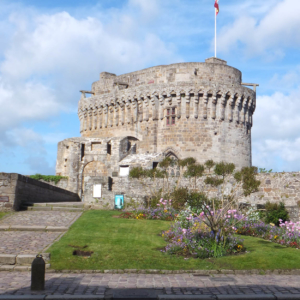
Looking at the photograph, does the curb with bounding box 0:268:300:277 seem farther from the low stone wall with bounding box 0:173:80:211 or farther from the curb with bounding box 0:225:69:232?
the low stone wall with bounding box 0:173:80:211

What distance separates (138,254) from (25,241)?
372 centimetres

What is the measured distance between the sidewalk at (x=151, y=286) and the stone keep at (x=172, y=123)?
2111 cm

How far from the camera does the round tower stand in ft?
105

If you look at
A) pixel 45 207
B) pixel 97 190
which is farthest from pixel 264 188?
pixel 45 207

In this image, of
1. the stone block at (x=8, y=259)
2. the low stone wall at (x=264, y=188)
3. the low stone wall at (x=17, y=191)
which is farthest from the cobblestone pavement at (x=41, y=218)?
the stone block at (x=8, y=259)

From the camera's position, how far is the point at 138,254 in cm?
Result: 981

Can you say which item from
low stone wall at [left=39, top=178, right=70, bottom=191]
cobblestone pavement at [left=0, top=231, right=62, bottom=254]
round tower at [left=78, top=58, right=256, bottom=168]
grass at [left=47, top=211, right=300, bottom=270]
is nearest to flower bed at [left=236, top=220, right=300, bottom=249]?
grass at [left=47, top=211, right=300, bottom=270]

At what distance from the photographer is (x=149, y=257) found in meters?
9.57

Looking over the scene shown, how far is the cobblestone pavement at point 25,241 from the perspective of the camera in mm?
9953

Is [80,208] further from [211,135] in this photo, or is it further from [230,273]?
[211,135]

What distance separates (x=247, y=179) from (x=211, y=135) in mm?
19361

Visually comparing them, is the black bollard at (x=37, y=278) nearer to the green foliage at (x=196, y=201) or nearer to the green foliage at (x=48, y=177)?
the green foliage at (x=196, y=201)

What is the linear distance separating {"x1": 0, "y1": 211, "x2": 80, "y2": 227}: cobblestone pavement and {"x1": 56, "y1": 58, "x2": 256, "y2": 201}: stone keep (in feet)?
41.7

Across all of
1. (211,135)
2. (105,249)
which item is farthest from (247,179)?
(211,135)
